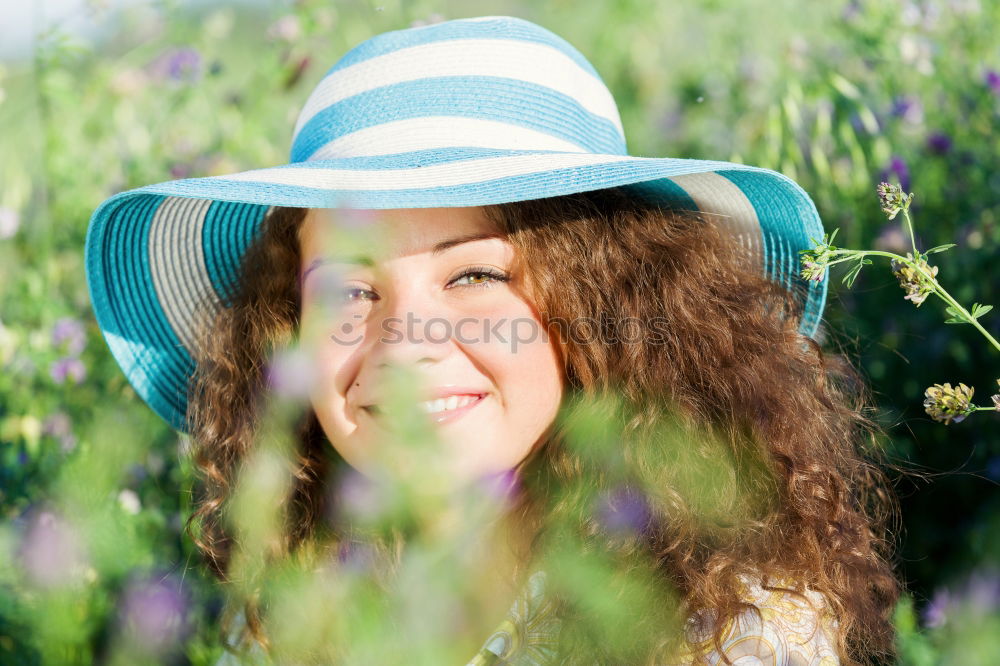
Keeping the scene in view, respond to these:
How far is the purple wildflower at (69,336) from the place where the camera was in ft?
6.75

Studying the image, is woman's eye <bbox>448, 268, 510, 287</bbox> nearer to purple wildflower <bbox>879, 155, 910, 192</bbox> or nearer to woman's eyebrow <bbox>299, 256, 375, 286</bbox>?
woman's eyebrow <bbox>299, 256, 375, 286</bbox>

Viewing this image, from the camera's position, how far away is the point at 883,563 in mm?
1519

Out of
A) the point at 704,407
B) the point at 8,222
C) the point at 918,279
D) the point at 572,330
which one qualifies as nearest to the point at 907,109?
the point at 704,407

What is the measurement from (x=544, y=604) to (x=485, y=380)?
31cm

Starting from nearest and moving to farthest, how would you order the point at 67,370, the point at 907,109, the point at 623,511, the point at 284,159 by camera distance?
the point at 623,511, the point at 67,370, the point at 907,109, the point at 284,159

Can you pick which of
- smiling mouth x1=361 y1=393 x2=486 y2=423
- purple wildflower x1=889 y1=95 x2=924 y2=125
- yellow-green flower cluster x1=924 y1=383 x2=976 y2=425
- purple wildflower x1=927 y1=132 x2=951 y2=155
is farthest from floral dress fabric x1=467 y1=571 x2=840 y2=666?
purple wildflower x1=889 y1=95 x2=924 y2=125

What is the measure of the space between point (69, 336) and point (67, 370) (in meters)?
0.08

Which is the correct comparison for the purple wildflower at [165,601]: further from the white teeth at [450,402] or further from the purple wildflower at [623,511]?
the purple wildflower at [623,511]

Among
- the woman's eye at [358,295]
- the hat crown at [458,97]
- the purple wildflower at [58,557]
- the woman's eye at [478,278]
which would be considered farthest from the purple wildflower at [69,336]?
the purple wildflower at [58,557]

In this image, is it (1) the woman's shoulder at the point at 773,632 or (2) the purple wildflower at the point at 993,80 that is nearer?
(1) the woman's shoulder at the point at 773,632

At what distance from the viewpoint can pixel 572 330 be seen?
141 centimetres

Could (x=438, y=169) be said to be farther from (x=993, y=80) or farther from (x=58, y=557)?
(x=993, y=80)

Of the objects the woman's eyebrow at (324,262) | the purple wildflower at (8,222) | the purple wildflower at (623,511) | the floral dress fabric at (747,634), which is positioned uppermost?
the woman's eyebrow at (324,262)

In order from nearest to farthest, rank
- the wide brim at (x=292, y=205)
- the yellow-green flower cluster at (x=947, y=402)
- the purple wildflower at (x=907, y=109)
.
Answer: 1. the yellow-green flower cluster at (x=947, y=402)
2. the wide brim at (x=292, y=205)
3. the purple wildflower at (x=907, y=109)
